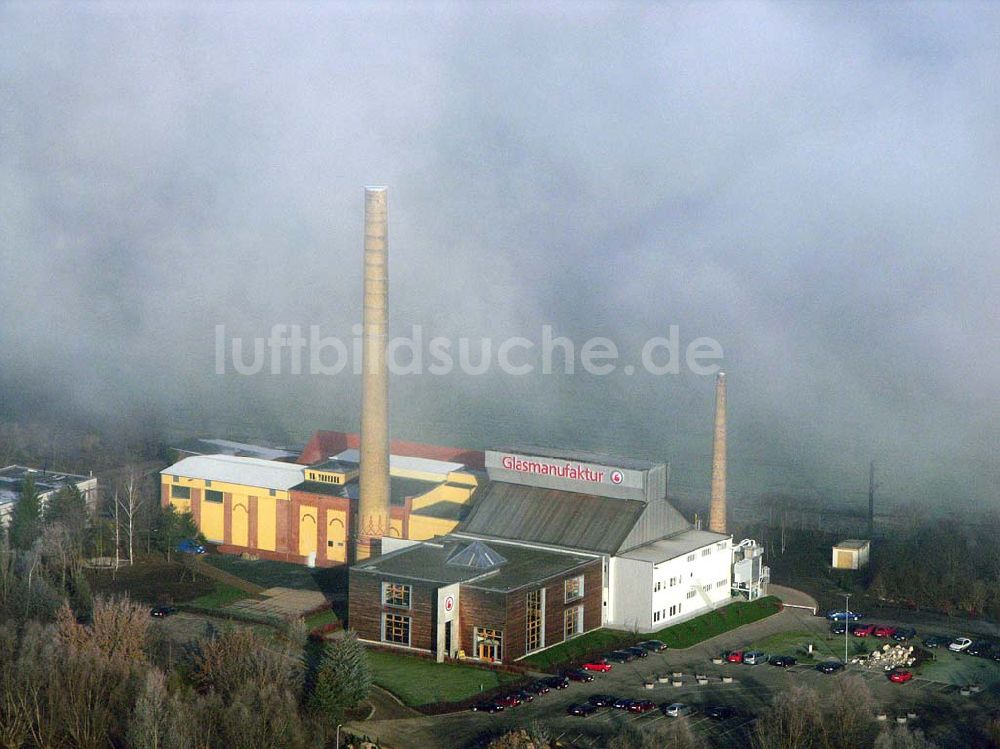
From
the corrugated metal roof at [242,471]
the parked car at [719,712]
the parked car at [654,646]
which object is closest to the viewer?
the parked car at [719,712]

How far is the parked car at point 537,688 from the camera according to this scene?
28094 millimetres

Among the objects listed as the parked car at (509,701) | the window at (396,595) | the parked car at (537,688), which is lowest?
the parked car at (537,688)

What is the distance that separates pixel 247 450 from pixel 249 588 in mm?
13638

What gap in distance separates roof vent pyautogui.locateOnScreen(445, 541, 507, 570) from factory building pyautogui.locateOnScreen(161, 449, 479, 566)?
152 inches

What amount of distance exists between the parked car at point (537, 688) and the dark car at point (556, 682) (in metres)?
0.08

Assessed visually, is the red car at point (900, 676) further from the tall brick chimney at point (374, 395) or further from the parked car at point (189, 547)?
the parked car at point (189, 547)

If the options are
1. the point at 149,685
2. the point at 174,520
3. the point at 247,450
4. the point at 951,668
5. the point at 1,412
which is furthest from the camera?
the point at 1,412

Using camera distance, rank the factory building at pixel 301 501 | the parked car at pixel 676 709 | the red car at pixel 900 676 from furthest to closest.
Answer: the factory building at pixel 301 501 → the red car at pixel 900 676 → the parked car at pixel 676 709

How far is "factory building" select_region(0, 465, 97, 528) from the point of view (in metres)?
40.1

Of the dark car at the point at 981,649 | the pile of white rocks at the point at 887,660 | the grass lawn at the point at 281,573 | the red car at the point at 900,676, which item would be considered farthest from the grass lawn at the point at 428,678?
the dark car at the point at 981,649

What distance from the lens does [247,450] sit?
48.4m

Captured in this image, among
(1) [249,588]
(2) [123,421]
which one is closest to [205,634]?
(1) [249,588]

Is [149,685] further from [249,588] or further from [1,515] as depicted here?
[1,515]

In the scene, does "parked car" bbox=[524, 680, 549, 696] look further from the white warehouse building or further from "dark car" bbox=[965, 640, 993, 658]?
"dark car" bbox=[965, 640, 993, 658]
